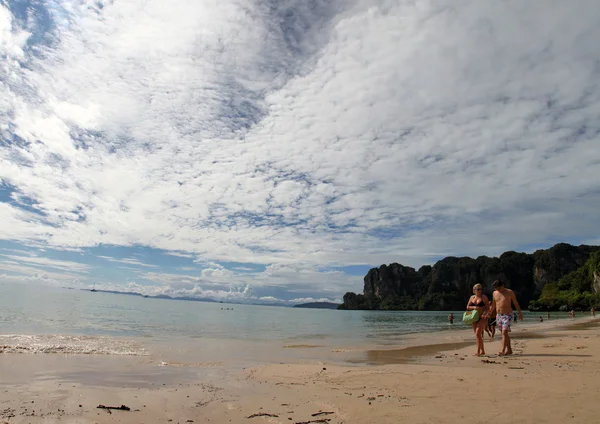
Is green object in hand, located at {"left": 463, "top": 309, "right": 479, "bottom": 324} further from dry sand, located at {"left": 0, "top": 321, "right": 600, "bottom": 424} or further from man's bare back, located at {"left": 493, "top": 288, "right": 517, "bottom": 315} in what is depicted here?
dry sand, located at {"left": 0, "top": 321, "right": 600, "bottom": 424}

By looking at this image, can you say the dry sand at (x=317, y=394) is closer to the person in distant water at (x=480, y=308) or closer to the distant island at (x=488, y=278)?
the person in distant water at (x=480, y=308)

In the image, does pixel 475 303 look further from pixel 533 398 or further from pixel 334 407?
pixel 334 407

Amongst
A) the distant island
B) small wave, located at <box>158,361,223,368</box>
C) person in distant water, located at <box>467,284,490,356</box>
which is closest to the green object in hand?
person in distant water, located at <box>467,284,490,356</box>

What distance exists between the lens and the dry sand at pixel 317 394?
4973mm

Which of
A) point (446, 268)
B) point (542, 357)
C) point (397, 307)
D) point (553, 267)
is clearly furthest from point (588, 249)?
point (542, 357)

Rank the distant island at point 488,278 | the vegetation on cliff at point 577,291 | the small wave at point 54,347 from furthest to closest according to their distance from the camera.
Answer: the distant island at point 488,278 → the vegetation on cliff at point 577,291 → the small wave at point 54,347

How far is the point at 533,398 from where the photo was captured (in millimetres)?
5305

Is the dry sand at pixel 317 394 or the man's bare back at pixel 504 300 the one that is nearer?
the dry sand at pixel 317 394

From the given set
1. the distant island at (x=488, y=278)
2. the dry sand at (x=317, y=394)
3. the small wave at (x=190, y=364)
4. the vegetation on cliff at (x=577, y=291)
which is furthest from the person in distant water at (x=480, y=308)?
the distant island at (x=488, y=278)

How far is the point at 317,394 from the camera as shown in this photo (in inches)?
258

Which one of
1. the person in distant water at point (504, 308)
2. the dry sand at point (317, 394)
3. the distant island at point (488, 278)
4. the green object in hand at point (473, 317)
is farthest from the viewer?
the distant island at point (488, 278)

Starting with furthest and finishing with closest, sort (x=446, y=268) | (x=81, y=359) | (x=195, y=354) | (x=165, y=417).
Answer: (x=446, y=268), (x=195, y=354), (x=81, y=359), (x=165, y=417)

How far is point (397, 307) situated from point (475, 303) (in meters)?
182

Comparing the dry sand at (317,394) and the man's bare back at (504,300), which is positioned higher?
the man's bare back at (504,300)
